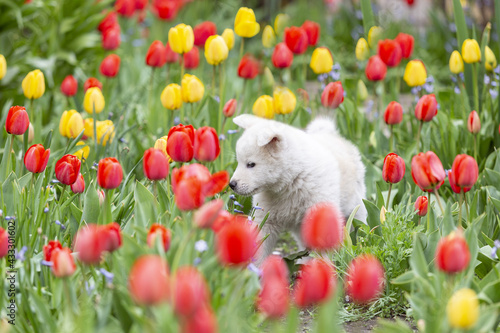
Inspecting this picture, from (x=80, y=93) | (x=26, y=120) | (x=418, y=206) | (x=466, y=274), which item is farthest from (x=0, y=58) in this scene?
(x=466, y=274)

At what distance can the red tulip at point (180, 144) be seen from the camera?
7.08 feet

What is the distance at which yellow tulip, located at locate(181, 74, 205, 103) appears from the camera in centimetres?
324

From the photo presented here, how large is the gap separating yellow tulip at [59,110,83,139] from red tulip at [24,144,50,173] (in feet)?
2.12

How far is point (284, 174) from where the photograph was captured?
2744 millimetres

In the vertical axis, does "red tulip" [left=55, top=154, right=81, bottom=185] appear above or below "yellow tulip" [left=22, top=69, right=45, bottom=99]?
above

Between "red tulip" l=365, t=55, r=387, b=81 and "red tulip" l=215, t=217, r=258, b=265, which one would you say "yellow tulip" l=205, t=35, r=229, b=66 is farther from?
"red tulip" l=215, t=217, r=258, b=265

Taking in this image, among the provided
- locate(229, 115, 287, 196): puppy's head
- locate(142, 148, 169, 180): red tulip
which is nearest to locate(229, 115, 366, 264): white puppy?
locate(229, 115, 287, 196): puppy's head

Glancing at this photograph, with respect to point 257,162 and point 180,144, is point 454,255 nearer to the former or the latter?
point 180,144

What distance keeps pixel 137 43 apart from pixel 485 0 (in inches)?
135

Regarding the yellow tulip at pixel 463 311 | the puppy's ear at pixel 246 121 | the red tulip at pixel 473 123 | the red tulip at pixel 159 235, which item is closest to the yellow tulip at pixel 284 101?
the puppy's ear at pixel 246 121

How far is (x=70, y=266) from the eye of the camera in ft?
5.36

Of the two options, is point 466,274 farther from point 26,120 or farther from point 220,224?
point 26,120

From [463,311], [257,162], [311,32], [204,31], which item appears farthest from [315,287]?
[204,31]

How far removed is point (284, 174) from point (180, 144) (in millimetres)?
700
